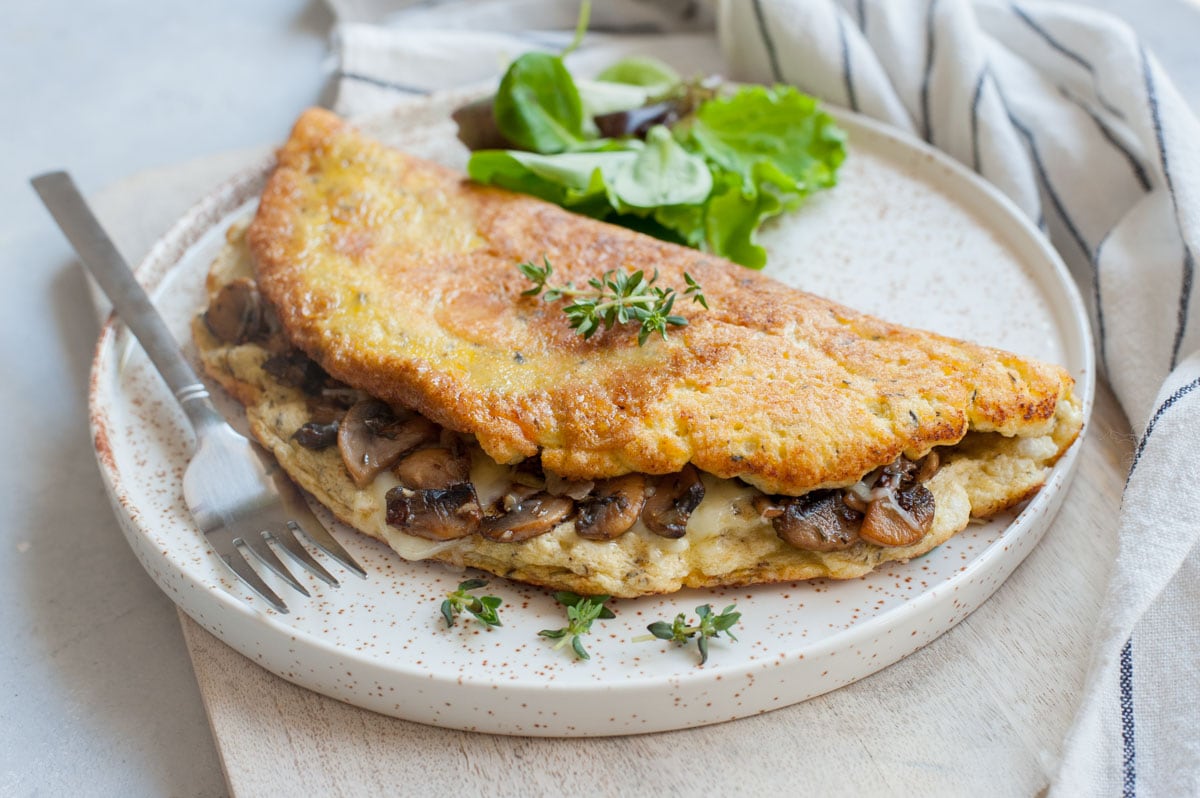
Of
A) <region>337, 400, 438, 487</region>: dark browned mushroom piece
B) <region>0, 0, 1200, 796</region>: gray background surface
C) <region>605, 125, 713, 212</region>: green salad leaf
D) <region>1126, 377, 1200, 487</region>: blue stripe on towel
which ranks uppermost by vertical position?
<region>605, 125, 713, 212</region>: green salad leaf

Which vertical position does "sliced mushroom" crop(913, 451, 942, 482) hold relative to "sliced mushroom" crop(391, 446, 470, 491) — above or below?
below

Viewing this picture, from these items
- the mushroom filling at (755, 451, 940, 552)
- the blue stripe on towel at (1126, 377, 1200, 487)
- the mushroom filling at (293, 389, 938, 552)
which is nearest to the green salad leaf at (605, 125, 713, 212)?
the mushroom filling at (293, 389, 938, 552)

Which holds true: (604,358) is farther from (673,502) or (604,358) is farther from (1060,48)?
(1060,48)

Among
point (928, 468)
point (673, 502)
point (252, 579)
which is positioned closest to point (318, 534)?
point (252, 579)

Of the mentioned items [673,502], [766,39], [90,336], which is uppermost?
[766,39]

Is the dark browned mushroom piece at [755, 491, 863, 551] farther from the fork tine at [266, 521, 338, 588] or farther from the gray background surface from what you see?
the gray background surface

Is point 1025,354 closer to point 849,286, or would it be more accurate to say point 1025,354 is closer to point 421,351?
point 849,286
